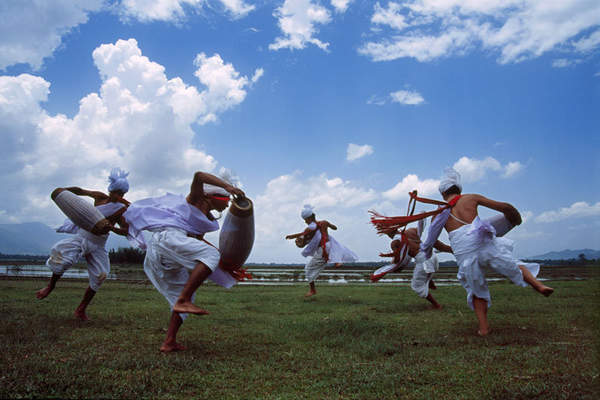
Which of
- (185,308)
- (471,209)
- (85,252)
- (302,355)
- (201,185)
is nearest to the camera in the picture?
(185,308)

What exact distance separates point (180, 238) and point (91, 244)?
119 inches

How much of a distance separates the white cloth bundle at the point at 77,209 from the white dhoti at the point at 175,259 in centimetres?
129

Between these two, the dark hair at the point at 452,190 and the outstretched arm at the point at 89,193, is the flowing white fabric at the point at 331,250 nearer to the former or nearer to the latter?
the dark hair at the point at 452,190

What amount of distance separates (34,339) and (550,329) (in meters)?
7.31

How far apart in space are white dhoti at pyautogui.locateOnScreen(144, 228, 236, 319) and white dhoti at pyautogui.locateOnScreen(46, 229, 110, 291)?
90.0 inches

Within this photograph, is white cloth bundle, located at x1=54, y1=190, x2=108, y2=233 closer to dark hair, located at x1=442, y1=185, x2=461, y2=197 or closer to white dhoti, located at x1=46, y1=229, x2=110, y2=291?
white dhoti, located at x1=46, y1=229, x2=110, y2=291

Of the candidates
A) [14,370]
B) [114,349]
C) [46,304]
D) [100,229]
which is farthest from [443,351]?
[46,304]

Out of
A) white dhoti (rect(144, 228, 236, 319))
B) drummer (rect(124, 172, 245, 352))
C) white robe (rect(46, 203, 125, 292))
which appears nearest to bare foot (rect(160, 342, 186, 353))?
drummer (rect(124, 172, 245, 352))

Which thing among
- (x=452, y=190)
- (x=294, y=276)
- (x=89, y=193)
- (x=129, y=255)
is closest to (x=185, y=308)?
(x=89, y=193)

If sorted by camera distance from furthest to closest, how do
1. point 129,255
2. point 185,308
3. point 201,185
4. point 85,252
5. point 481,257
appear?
1. point 129,255
2. point 85,252
3. point 481,257
4. point 201,185
5. point 185,308

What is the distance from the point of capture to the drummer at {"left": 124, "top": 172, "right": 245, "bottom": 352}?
4734 mm

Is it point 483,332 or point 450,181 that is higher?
point 450,181

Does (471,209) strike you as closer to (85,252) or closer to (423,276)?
(423,276)

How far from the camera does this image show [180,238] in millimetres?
4918
